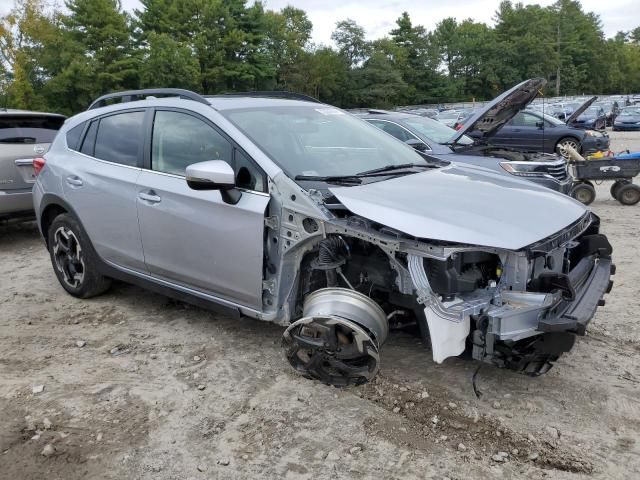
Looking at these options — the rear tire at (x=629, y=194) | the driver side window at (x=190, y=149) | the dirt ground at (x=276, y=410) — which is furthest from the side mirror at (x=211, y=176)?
the rear tire at (x=629, y=194)

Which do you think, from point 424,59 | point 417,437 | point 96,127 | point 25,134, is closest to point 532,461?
point 417,437

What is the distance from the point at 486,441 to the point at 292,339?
112 centimetres

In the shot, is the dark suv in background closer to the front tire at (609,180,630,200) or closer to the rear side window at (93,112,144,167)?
the front tire at (609,180,630,200)

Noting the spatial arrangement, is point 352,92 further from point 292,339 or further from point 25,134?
point 292,339

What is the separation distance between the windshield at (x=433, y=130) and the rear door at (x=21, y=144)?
515cm

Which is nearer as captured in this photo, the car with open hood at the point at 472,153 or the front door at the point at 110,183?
the front door at the point at 110,183

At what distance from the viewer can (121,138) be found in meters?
4.35

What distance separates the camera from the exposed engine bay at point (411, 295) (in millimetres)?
2758

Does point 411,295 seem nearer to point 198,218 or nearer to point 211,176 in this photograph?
point 211,176

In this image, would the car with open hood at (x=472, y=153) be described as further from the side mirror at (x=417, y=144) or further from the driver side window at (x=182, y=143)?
the driver side window at (x=182, y=143)

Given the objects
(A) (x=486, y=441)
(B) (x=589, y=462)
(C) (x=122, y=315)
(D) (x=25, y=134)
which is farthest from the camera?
(D) (x=25, y=134)

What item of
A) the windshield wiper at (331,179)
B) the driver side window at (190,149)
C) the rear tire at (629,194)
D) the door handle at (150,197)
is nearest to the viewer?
the windshield wiper at (331,179)

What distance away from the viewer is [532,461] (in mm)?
2637

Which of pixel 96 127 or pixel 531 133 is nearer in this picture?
pixel 96 127
